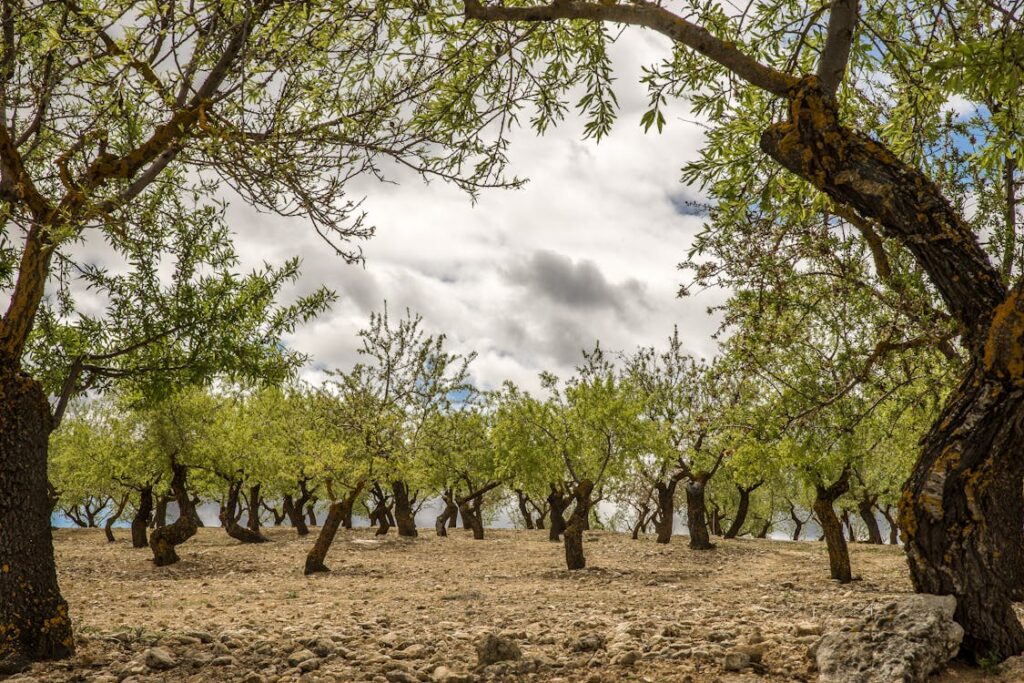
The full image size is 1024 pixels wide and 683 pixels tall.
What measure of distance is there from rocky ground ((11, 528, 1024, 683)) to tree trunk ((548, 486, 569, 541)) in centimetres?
244

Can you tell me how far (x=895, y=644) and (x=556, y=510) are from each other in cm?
2827

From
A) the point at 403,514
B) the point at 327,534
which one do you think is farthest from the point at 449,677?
the point at 403,514

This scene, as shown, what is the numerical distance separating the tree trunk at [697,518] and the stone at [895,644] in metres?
25.0

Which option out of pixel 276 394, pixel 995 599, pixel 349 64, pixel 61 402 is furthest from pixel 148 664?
pixel 276 394

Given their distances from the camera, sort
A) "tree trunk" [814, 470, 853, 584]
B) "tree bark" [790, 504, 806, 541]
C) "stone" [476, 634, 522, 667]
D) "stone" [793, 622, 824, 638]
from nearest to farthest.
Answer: "stone" [476, 634, 522, 667] → "stone" [793, 622, 824, 638] → "tree trunk" [814, 470, 853, 584] → "tree bark" [790, 504, 806, 541]

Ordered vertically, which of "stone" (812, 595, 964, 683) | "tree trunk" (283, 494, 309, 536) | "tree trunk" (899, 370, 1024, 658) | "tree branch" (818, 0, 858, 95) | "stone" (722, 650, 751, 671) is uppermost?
"tree branch" (818, 0, 858, 95)

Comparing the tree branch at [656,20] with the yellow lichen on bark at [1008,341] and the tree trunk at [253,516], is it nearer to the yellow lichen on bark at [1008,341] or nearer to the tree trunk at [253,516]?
the yellow lichen on bark at [1008,341]

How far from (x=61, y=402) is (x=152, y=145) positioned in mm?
4375

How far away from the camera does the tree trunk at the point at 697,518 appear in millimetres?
30281

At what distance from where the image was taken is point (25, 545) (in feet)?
24.2

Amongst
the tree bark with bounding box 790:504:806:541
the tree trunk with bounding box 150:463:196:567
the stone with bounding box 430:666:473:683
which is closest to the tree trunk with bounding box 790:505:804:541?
the tree bark with bounding box 790:504:806:541

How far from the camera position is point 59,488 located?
46562 millimetres

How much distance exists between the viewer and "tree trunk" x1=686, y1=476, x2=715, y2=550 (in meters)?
30.3

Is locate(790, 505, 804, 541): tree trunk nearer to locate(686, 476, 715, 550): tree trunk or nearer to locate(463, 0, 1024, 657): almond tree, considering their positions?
locate(686, 476, 715, 550): tree trunk
